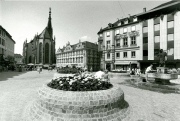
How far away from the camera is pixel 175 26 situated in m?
23.5

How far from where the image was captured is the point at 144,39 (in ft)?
91.8

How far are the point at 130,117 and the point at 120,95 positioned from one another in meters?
0.87

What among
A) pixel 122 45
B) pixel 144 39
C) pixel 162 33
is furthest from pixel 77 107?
pixel 122 45

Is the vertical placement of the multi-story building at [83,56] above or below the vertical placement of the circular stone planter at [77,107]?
above

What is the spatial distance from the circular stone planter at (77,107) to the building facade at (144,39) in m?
22.6

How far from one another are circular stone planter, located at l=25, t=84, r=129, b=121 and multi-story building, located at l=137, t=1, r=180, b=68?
74.3ft

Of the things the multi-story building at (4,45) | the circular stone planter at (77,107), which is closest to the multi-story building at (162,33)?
the circular stone planter at (77,107)

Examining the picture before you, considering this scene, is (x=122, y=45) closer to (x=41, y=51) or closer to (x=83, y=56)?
(x=83, y=56)

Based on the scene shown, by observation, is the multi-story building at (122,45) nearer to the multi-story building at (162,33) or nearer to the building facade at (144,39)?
the building facade at (144,39)

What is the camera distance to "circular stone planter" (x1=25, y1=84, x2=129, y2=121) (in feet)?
12.3

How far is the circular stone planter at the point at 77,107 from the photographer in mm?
3754

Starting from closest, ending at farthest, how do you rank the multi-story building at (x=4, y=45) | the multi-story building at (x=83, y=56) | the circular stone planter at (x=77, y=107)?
the circular stone planter at (x=77, y=107) → the multi-story building at (x=4, y=45) → the multi-story building at (x=83, y=56)

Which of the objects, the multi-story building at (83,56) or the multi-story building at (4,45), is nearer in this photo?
the multi-story building at (4,45)

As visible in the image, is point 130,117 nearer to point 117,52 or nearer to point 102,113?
point 102,113
